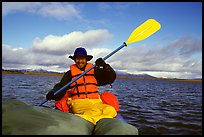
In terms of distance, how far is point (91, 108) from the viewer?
4883 millimetres

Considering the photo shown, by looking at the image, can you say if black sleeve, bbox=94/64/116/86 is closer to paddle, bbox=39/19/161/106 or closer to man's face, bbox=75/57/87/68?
man's face, bbox=75/57/87/68

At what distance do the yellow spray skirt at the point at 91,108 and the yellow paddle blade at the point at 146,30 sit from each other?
2665 millimetres

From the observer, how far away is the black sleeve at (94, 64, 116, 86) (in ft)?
17.8

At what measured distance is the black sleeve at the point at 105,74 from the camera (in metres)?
5.44

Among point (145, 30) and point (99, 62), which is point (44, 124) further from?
point (145, 30)

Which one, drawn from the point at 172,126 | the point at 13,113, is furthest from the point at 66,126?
the point at 172,126

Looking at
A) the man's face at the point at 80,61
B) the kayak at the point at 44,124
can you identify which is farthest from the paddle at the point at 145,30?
the kayak at the point at 44,124

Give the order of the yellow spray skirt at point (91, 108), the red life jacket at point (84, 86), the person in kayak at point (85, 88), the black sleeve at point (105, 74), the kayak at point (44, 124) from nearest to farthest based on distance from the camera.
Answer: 1. the kayak at point (44, 124)
2. the yellow spray skirt at point (91, 108)
3. the person in kayak at point (85, 88)
4. the red life jacket at point (84, 86)
5. the black sleeve at point (105, 74)

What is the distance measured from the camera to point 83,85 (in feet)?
17.4

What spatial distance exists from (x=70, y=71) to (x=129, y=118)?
3.37 meters

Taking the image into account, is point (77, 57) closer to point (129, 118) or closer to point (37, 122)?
point (37, 122)

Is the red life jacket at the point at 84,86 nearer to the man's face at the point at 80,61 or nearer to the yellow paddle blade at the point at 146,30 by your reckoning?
the man's face at the point at 80,61

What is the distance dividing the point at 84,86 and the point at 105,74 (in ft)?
1.87

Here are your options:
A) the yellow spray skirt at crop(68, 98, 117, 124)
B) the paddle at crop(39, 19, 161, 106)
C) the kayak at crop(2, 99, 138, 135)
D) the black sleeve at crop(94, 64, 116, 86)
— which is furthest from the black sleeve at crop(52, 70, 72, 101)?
the paddle at crop(39, 19, 161, 106)
